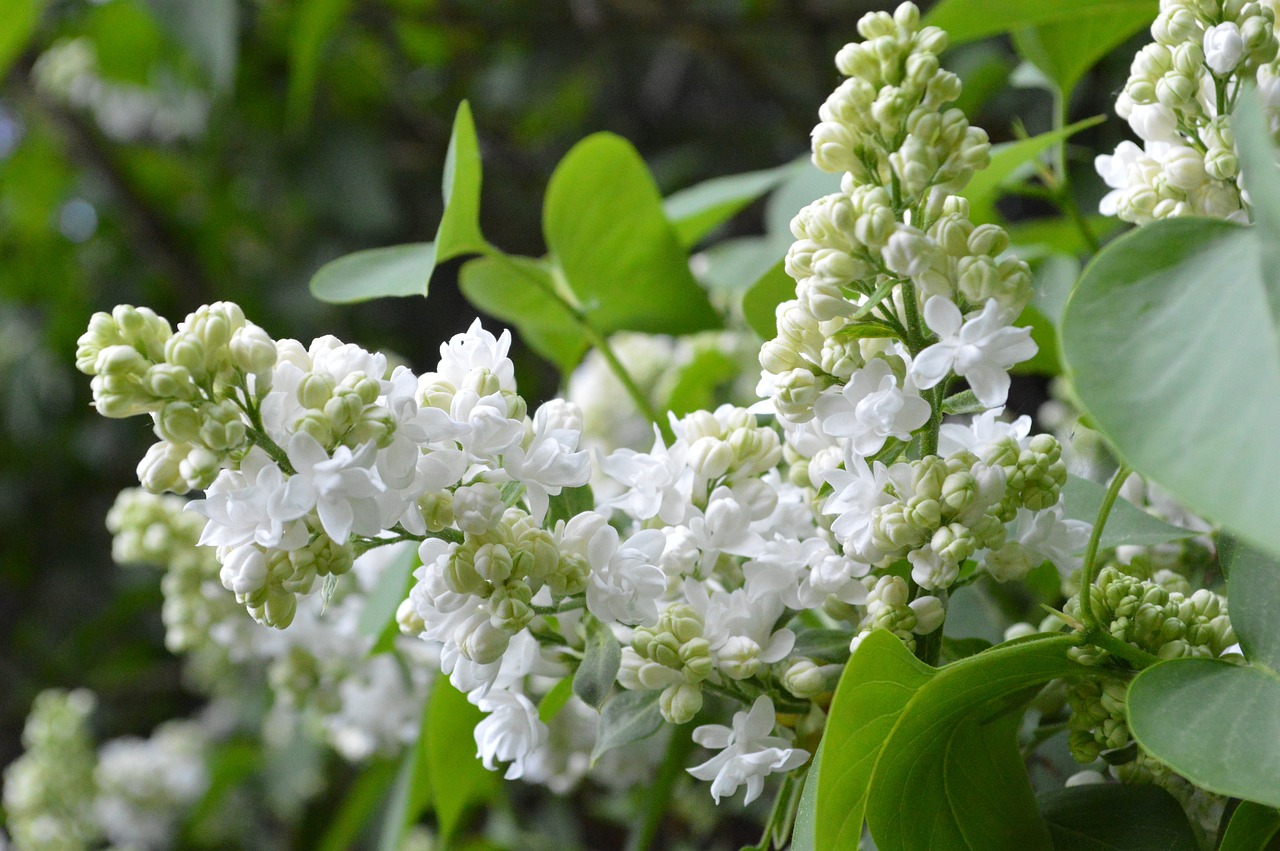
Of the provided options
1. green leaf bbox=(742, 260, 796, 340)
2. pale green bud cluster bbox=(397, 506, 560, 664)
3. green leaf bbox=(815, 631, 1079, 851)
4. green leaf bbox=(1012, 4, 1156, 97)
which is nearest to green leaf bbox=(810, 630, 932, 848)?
green leaf bbox=(815, 631, 1079, 851)

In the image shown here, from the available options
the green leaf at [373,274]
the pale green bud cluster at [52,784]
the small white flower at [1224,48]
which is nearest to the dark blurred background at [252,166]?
the pale green bud cluster at [52,784]

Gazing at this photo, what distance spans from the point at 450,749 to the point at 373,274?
256 millimetres

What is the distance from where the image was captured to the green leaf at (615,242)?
0.71 metres

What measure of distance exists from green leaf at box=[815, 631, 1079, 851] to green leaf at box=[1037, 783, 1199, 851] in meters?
0.02

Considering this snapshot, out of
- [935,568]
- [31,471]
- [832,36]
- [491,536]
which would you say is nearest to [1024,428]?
[935,568]

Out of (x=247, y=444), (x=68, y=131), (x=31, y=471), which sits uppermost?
(x=247, y=444)

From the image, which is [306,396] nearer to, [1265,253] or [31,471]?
[1265,253]

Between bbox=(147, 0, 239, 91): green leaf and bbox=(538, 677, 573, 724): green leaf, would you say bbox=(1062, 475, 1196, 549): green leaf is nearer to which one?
bbox=(538, 677, 573, 724): green leaf

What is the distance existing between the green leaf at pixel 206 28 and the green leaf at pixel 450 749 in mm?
860

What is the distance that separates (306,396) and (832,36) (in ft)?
4.11

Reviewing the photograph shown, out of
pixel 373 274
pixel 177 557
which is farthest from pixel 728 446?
pixel 177 557

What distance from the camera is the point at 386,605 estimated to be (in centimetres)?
60

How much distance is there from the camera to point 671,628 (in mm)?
408

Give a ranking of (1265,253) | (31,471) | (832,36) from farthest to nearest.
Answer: (31,471), (832,36), (1265,253)
